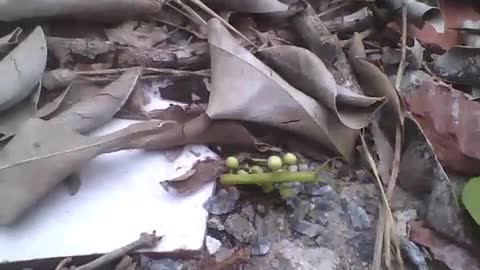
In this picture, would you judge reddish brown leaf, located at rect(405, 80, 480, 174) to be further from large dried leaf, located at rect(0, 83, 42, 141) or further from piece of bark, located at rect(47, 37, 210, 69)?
large dried leaf, located at rect(0, 83, 42, 141)

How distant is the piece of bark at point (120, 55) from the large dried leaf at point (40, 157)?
146mm

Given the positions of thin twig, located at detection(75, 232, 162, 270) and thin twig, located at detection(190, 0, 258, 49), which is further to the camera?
thin twig, located at detection(190, 0, 258, 49)

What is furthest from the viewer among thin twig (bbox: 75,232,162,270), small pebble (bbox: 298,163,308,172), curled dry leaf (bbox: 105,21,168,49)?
curled dry leaf (bbox: 105,21,168,49)

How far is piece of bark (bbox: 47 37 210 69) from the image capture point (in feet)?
3.76

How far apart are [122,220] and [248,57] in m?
0.27

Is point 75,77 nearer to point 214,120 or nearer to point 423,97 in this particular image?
point 214,120

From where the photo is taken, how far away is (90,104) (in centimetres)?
Result: 107

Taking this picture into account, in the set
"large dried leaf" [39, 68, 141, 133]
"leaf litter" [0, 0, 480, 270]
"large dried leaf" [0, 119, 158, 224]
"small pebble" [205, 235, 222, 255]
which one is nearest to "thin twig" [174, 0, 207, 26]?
"leaf litter" [0, 0, 480, 270]

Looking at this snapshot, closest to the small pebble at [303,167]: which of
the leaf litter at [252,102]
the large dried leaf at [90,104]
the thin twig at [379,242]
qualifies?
the leaf litter at [252,102]

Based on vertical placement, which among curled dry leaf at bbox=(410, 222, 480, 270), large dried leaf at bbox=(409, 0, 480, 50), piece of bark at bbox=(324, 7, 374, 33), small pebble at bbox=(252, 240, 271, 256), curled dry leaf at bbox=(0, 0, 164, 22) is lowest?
curled dry leaf at bbox=(410, 222, 480, 270)

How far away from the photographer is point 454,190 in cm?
105

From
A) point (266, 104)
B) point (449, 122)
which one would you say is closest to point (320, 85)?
point (266, 104)

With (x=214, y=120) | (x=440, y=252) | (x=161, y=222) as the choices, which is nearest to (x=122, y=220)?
(x=161, y=222)

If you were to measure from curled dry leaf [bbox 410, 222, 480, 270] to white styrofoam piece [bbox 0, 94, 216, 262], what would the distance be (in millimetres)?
267
